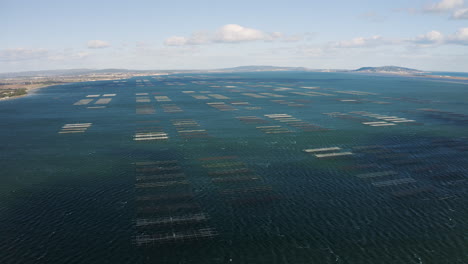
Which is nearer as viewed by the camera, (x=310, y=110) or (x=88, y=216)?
(x=88, y=216)

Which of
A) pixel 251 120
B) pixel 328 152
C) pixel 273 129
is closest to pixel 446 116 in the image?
pixel 273 129

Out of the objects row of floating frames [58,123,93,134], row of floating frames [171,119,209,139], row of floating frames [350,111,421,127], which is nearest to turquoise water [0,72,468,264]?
row of floating frames [171,119,209,139]

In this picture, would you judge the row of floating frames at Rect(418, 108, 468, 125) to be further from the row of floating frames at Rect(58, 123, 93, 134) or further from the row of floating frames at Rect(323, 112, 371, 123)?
the row of floating frames at Rect(58, 123, 93, 134)

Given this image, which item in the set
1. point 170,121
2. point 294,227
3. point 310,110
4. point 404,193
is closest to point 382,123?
point 310,110

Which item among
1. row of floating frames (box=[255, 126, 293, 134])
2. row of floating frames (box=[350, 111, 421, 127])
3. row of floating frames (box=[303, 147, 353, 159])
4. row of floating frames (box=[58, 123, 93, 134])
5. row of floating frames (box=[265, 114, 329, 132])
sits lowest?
row of floating frames (box=[303, 147, 353, 159])

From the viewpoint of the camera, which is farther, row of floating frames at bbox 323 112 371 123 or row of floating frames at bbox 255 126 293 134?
row of floating frames at bbox 323 112 371 123

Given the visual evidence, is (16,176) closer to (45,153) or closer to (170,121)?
(45,153)
